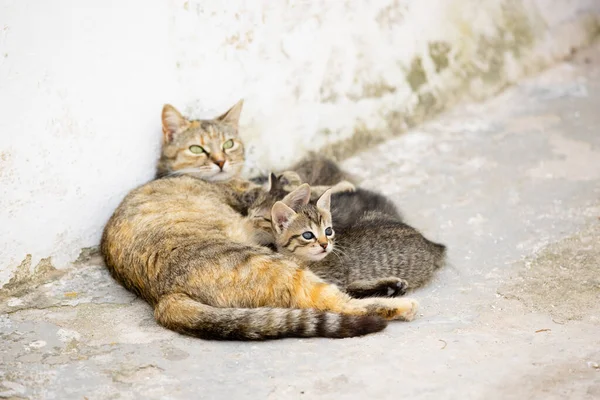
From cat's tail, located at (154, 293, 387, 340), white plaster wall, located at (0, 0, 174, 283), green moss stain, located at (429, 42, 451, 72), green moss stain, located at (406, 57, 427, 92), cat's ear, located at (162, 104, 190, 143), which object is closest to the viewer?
cat's tail, located at (154, 293, 387, 340)

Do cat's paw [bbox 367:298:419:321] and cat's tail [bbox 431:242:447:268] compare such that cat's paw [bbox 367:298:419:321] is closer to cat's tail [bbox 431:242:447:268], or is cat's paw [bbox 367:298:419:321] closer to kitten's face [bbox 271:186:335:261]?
kitten's face [bbox 271:186:335:261]

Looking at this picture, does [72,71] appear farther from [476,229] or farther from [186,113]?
[476,229]

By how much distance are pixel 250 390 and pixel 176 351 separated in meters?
0.58

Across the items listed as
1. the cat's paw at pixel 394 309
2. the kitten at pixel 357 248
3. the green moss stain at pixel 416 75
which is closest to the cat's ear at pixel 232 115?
the kitten at pixel 357 248

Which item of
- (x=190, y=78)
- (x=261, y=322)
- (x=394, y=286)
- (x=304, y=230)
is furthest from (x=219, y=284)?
(x=190, y=78)

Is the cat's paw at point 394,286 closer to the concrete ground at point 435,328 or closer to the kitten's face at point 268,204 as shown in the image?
the concrete ground at point 435,328

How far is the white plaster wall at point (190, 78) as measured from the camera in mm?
5109

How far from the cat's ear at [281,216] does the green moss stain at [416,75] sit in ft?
9.43

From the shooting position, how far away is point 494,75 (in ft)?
27.9

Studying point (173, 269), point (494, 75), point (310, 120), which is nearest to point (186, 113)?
Result: point (310, 120)

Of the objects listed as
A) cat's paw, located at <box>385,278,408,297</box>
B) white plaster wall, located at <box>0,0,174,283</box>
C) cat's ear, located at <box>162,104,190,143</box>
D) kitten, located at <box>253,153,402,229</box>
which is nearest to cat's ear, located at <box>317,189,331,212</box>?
kitten, located at <box>253,153,402,229</box>

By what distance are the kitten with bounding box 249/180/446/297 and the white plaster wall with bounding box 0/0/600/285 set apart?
47.1 inches

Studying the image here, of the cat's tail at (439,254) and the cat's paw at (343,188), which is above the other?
the cat's paw at (343,188)

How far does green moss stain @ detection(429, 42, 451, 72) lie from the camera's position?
314 inches
